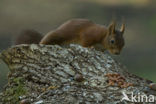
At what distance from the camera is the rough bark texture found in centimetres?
443

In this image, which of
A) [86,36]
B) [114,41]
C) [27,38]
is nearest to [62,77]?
[27,38]

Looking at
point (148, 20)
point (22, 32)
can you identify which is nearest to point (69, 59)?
point (22, 32)

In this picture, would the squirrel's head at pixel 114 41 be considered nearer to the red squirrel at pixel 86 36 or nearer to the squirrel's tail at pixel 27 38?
the red squirrel at pixel 86 36

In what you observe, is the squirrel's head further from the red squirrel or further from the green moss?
the green moss

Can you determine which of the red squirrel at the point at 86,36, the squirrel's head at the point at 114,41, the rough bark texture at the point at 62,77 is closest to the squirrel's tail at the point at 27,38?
the red squirrel at the point at 86,36

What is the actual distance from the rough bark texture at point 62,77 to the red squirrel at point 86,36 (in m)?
1.74

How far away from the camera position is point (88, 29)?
7.25m

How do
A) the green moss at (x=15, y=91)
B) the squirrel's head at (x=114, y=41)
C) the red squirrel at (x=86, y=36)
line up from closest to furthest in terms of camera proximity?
1. the green moss at (x=15, y=91)
2. the red squirrel at (x=86, y=36)
3. the squirrel's head at (x=114, y=41)

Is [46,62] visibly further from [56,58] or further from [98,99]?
[98,99]

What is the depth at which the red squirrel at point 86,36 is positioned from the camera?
7.03m

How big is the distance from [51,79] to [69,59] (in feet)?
1.25

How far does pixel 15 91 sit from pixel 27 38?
2.07 meters

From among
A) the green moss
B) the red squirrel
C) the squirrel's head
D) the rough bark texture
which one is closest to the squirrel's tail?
the red squirrel

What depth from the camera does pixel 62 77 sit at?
4816mm
